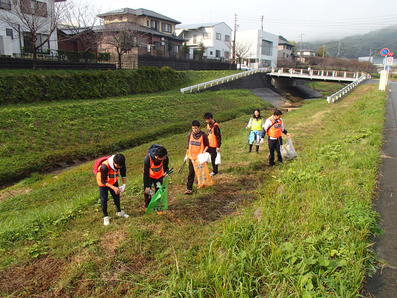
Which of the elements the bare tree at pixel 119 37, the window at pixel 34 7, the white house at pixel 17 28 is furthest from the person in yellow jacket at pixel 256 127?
the bare tree at pixel 119 37

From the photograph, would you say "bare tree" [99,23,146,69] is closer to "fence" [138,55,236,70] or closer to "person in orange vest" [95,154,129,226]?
"fence" [138,55,236,70]

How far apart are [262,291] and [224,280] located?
454mm

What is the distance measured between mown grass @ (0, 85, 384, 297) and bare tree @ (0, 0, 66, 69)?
69.7 feet

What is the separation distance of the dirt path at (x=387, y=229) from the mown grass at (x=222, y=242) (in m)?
0.17

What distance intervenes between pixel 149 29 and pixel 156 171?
41.5 metres

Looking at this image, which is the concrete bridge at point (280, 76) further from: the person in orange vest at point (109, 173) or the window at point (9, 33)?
the person in orange vest at point (109, 173)

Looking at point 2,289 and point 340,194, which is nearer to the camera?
point 2,289

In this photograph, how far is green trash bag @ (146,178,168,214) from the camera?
6125 millimetres

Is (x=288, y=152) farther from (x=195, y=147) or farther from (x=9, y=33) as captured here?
(x=9, y=33)

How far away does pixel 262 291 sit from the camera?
3.52 m

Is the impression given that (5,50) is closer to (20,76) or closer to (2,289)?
(20,76)

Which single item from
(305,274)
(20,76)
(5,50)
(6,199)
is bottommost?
(6,199)

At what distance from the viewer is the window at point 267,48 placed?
230ft

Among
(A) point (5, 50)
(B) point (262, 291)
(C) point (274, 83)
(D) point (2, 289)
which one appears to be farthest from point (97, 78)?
(C) point (274, 83)
